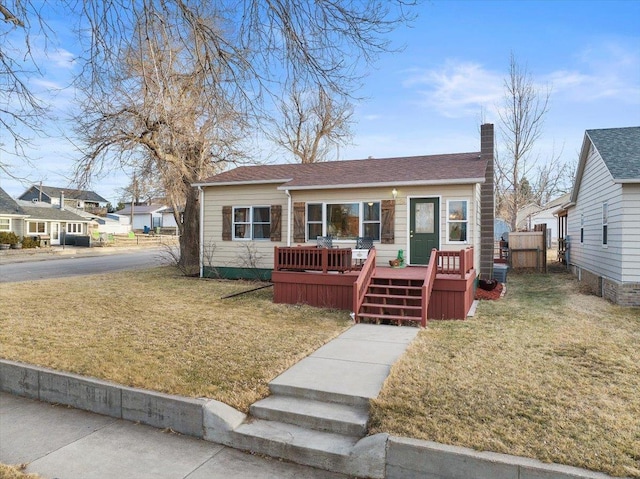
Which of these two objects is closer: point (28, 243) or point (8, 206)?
point (28, 243)

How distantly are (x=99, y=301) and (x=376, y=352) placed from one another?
276 inches

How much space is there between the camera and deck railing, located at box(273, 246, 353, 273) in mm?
9469

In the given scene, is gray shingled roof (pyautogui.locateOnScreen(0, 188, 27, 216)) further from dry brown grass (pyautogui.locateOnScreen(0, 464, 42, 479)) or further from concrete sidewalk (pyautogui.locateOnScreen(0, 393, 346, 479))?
dry brown grass (pyautogui.locateOnScreen(0, 464, 42, 479))

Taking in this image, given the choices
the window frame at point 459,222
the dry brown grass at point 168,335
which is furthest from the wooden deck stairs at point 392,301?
the window frame at point 459,222

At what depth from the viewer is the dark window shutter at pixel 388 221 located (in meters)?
11.6

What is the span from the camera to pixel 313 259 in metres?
9.74

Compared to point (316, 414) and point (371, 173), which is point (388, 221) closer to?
point (371, 173)

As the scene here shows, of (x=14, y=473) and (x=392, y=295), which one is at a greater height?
(x=392, y=295)

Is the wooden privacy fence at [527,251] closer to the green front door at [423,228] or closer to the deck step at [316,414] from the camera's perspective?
the green front door at [423,228]

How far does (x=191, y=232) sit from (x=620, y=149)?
14219mm

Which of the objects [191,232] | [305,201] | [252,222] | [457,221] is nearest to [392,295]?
[457,221]

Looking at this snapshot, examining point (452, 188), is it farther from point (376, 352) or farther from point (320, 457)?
point (320, 457)

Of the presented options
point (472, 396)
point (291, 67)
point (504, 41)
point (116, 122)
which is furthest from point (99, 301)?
point (504, 41)

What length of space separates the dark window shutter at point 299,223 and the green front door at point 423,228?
313cm
